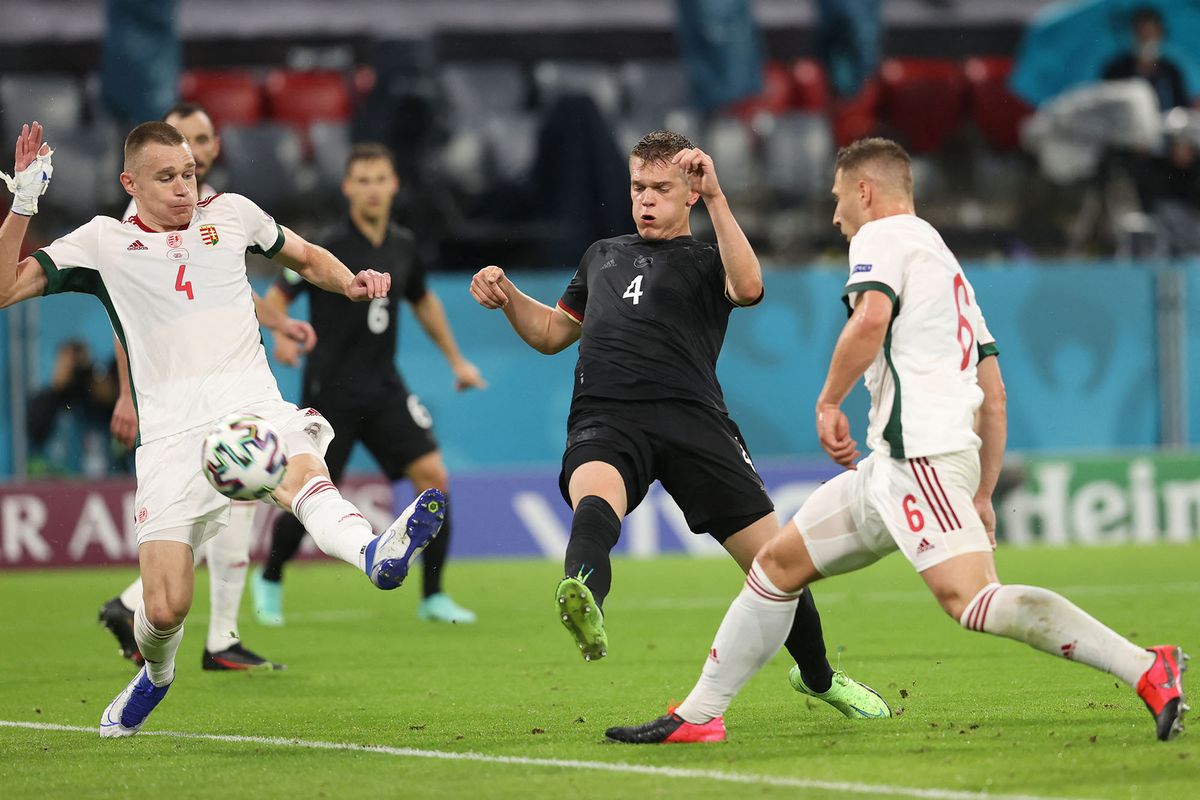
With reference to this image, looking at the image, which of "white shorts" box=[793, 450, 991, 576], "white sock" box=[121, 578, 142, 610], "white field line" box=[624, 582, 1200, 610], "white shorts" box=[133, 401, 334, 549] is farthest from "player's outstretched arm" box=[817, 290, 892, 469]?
"white field line" box=[624, 582, 1200, 610]

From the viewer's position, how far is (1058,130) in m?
18.1

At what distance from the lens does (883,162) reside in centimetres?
620

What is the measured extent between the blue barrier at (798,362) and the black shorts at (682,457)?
314 inches

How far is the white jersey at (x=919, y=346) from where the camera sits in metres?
5.90

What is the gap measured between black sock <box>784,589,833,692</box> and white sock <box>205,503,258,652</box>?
11.2ft

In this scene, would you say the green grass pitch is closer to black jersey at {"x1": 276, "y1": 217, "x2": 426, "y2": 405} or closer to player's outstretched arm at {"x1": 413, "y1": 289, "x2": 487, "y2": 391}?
black jersey at {"x1": 276, "y1": 217, "x2": 426, "y2": 405}

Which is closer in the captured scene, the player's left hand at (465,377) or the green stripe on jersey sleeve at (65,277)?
the green stripe on jersey sleeve at (65,277)

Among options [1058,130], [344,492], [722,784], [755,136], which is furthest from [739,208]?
[722,784]

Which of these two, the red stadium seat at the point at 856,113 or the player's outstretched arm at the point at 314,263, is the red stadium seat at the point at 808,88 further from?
the player's outstretched arm at the point at 314,263

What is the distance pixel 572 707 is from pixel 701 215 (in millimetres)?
11019

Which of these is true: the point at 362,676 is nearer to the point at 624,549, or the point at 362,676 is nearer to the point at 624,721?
the point at 624,721

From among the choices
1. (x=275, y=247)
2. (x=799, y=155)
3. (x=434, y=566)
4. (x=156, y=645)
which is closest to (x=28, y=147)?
(x=275, y=247)

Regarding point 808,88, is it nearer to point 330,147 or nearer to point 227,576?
point 330,147

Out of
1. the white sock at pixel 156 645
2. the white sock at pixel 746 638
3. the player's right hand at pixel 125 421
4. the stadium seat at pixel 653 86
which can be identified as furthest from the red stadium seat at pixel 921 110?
the white sock at pixel 156 645
